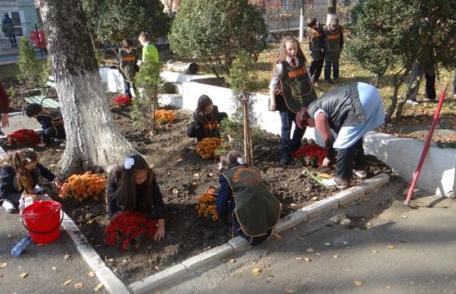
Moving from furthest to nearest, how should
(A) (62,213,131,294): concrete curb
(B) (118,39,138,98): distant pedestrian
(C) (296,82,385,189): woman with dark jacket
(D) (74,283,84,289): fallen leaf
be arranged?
(B) (118,39,138,98): distant pedestrian
(C) (296,82,385,189): woman with dark jacket
(D) (74,283,84,289): fallen leaf
(A) (62,213,131,294): concrete curb

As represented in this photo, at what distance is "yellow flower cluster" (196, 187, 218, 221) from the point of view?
448cm

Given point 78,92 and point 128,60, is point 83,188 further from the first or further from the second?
point 128,60

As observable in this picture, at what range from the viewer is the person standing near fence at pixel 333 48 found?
10094 mm

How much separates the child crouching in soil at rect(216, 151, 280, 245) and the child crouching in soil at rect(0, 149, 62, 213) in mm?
2216

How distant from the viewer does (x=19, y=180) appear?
192 inches

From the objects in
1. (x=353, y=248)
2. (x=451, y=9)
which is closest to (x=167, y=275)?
(x=353, y=248)

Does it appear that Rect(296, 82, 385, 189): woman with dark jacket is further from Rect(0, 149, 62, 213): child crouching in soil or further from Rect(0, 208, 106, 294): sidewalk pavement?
Rect(0, 149, 62, 213): child crouching in soil

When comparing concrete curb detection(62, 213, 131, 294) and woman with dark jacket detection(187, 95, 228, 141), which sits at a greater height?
woman with dark jacket detection(187, 95, 228, 141)

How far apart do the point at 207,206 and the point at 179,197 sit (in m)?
0.66

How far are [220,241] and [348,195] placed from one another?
1632 millimetres

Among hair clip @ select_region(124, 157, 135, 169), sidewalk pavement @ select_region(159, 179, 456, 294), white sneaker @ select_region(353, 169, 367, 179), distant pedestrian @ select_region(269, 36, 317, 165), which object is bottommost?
sidewalk pavement @ select_region(159, 179, 456, 294)

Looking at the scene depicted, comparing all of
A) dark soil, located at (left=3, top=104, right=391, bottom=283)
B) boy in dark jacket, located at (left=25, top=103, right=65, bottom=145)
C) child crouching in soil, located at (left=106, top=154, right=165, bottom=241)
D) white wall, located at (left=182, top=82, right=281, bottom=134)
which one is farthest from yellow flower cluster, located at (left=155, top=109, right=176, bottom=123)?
child crouching in soil, located at (left=106, top=154, right=165, bottom=241)

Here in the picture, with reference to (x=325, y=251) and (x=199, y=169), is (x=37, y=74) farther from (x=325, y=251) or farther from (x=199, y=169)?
(x=325, y=251)

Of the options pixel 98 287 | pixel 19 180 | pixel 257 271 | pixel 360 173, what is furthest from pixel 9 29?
pixel 257 271
